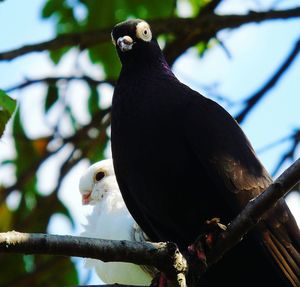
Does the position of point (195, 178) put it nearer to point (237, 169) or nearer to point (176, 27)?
point (237, 169)

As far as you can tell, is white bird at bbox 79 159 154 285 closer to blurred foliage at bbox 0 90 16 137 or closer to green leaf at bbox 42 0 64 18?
green leaf at bbox 42 0 64 18

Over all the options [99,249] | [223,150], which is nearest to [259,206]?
[99,249]

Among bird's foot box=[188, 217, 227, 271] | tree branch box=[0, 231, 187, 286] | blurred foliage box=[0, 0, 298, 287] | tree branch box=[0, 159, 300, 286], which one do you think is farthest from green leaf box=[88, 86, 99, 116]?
tree branch box=[0, 231, 187, 286]

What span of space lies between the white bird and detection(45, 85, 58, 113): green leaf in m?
0.56

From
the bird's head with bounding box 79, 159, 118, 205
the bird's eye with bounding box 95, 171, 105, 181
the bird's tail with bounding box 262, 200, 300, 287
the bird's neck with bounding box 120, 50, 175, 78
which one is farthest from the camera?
the bird's eye with bounding box 95, 171, 105, 181

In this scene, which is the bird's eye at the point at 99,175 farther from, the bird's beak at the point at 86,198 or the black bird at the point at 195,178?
the black bird at the point at 195,178

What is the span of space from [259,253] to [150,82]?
1.18 m

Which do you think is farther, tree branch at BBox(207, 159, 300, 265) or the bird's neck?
the bird's neck

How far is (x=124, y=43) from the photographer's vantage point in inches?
226

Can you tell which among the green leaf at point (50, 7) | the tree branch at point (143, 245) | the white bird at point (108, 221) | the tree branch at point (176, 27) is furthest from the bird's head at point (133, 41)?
the tree branch at point (143, 245)

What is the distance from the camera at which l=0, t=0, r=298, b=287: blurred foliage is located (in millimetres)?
7336

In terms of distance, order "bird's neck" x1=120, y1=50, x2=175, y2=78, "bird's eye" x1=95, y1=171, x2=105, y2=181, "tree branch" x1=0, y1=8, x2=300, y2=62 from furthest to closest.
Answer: "bird's eye" x1=95, y1=171, x2=105, y2=181, "tree branch" x1=0, y1=8, x2=300, y2=62, "bird's neck" x1=120, y1=50, x2=175, y2=78

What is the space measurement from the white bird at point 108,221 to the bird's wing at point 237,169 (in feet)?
3.79

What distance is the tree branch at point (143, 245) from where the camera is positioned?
381 cm
